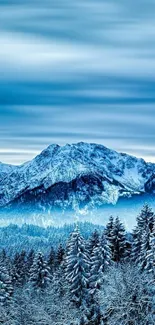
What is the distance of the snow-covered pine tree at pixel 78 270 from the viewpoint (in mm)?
67188

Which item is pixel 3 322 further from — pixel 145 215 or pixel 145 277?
pixel 145 215

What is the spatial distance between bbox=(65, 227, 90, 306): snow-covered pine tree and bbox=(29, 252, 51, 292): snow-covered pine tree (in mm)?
19009

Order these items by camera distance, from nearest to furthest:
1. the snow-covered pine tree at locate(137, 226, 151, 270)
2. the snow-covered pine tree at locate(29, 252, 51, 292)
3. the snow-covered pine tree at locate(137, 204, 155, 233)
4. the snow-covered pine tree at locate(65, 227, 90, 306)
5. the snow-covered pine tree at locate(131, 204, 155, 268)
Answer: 1. the snow-covered pine tree at locate(65, 227, 90, 306)
2. the snow-covered pine tree at locate(137, 226, 151, 270)
3. the snow-covered pine tree at locate(131, 204, 155, 268)
4. the snow-covered pine tree at locate(137, 204, 155, 233)
5. the snow-covered pine tree at locate(29, 252, 51, 292)

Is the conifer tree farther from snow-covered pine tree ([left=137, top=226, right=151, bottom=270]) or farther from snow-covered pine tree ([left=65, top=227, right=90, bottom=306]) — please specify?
snow-covered pine tree ([left=137, top=226, right=151, bottom=270])

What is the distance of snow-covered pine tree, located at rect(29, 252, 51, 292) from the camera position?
283ft

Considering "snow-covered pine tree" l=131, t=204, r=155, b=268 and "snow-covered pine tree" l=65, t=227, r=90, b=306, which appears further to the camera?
"snow-covered pine tree" l=131, t=204, r=155, b=268

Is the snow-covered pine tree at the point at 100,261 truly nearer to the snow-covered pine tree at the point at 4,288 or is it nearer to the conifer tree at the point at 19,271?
the snow-covered pine tree at the point at 4,288

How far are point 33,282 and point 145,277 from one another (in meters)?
34.2

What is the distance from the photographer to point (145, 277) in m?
56.6

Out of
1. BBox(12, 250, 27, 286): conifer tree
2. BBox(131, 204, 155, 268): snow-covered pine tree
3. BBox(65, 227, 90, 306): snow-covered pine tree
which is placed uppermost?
BBox(131, 204, 155, 268): snow-covered pine tree

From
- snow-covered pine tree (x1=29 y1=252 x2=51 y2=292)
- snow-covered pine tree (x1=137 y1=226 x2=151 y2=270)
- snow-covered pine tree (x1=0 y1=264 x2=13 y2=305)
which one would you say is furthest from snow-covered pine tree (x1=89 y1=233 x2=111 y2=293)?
snow-covered pine tree (x1=29 y1=252 x2=51 y2=292)

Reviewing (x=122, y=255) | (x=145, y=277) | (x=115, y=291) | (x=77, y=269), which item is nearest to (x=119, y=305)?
(x=115, y=291)

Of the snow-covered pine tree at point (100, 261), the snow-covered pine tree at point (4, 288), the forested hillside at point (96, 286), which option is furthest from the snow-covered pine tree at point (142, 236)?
the snow-covered pine tree at point (4, 288)

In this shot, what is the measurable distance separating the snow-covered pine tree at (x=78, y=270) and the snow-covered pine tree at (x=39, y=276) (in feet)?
62.4
